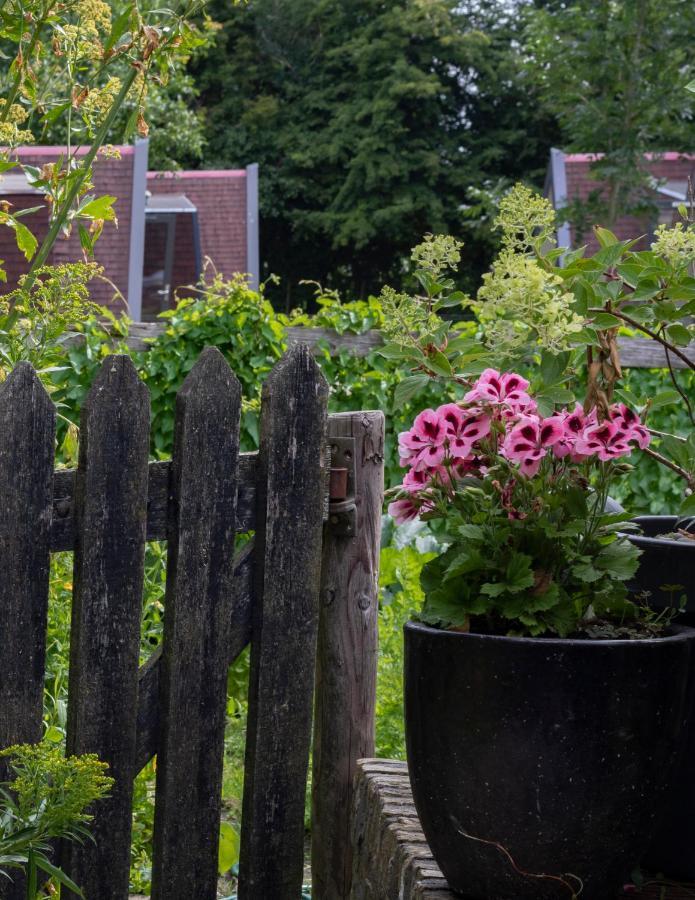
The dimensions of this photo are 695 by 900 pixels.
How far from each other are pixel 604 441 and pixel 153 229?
15038mm

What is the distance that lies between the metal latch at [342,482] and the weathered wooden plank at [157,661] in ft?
0.67

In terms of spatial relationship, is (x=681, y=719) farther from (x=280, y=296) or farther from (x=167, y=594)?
(x=280, y=296)

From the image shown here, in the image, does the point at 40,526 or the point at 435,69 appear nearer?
the point at 40,526

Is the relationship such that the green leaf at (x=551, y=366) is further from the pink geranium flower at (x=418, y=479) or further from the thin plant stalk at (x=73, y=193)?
the thin plant stalk at (x=73, y=193)

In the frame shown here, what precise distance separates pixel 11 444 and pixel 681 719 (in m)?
1.12

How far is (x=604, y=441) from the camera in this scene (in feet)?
4.91

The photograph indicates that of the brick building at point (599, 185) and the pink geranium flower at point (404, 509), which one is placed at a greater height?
the brick building at point (599, 185)

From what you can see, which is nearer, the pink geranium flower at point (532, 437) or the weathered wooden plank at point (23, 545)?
the pink geranium flower at point (532, 437)

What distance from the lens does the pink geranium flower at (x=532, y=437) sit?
1.50 meters

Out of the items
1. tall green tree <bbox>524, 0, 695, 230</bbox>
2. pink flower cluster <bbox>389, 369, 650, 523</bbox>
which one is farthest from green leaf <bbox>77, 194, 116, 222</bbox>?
tall green tree <bbox>524, 0, 695, 230</bbox>

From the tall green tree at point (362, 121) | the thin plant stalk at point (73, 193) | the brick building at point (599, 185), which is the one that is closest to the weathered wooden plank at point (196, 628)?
the thin plant stalk at point (73, 193)

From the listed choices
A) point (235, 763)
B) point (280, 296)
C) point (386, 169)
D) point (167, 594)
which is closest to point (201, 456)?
point (167, 594)

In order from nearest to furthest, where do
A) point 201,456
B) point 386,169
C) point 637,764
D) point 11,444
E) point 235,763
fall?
1. point 637,764
2. point 11,444
3. point 201,456
4. point 235,763
5. point 386,169

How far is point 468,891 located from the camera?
155 cm
